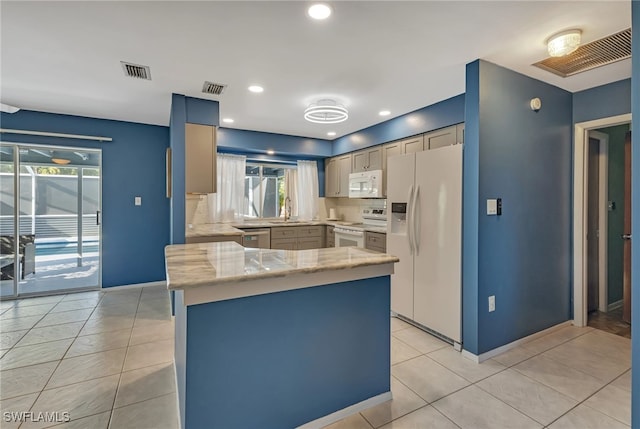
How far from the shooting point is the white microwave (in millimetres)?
4406

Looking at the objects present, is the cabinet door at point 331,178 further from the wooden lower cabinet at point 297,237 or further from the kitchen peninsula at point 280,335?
the kitchen peninsula at point 280,335

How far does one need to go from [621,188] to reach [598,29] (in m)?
2.73

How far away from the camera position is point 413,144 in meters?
3.88

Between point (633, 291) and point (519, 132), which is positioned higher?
point (519, 132)

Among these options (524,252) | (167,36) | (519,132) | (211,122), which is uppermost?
(167,36)

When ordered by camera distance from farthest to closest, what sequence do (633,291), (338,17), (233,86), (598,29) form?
1. (233,86)
2. (598,29)
3. (338,17)
4. (633,291)

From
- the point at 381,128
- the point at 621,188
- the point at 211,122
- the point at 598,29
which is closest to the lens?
the point at 598,29

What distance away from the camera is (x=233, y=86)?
300cm

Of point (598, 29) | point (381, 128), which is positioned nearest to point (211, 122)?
point (381, 128)

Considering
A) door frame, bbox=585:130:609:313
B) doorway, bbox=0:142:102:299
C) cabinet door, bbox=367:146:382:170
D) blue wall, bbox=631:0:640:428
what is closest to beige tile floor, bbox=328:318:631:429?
blue wall, bbox=631:0:640:428

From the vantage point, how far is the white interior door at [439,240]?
103 inches

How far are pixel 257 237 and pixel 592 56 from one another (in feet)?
13.8

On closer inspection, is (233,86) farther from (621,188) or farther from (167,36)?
(621,188)

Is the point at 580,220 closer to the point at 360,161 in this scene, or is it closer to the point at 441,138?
the point at 441,138
